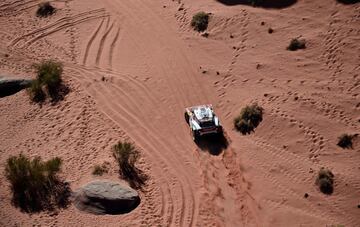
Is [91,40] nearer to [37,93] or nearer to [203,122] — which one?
[37,93]

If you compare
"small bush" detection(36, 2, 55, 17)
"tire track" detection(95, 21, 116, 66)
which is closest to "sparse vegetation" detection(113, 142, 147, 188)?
"tire track" detection(95, 21, 116, 66)

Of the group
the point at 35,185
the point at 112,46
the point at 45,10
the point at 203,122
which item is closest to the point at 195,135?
the point at 203,122

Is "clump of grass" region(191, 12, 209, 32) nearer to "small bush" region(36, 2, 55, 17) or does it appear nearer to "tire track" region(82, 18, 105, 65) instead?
"tire track" region(82, 18, 105, 65)

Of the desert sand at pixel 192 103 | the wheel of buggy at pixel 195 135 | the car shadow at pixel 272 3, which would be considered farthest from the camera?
the car shadow at pixel 272 3

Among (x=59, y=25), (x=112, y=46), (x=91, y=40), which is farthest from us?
(x=59, y=25)

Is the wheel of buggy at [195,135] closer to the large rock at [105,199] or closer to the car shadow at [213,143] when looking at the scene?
the car shadow at [213,143]

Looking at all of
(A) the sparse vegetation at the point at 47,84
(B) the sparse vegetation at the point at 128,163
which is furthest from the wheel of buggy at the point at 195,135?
(A) the sparse vegetation at the point at 47,84
